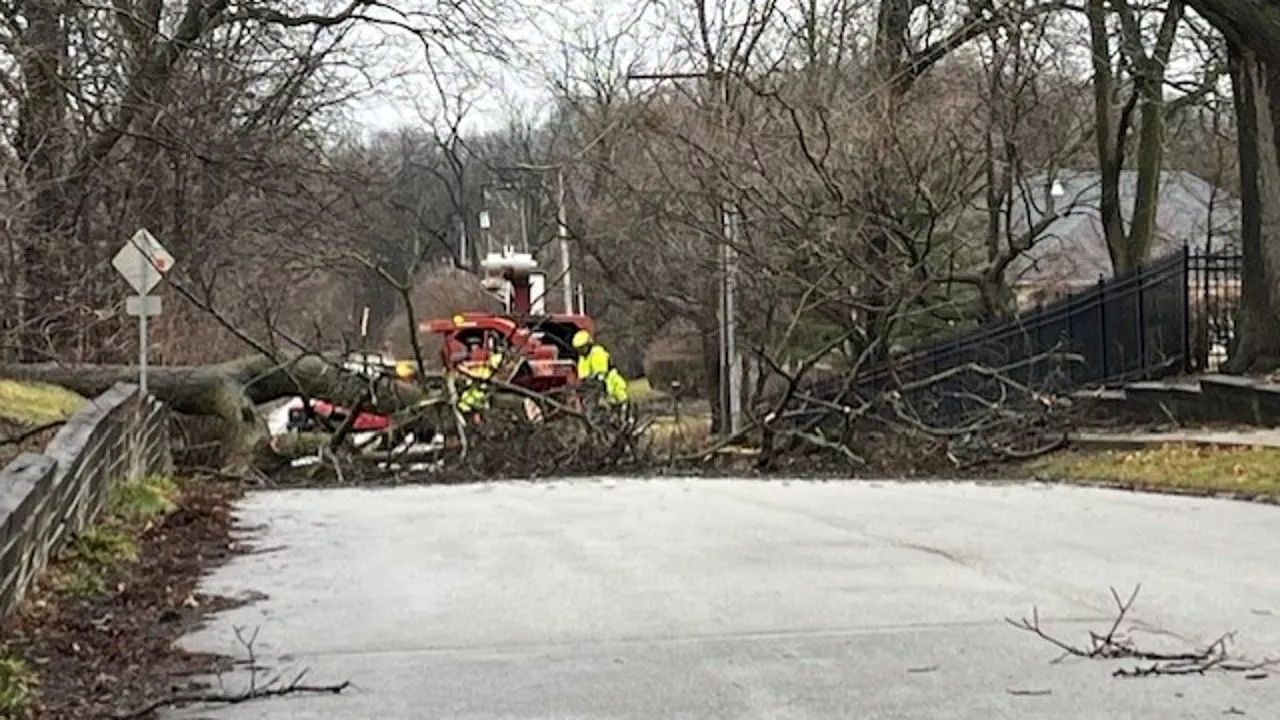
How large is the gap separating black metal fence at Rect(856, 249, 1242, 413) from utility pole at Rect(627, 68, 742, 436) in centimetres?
365

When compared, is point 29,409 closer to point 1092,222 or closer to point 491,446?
point 491,446

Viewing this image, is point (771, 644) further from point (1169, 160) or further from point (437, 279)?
point (437, 279)

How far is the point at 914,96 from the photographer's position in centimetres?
2627

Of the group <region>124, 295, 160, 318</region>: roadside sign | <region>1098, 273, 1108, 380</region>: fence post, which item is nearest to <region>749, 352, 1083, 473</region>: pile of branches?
<region>1098, 273, 1108, 380</region>: fence post

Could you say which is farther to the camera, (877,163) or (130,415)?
(877,163)

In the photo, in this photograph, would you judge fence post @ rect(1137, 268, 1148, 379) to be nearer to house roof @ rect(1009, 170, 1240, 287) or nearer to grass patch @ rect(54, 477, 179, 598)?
house roof @ rect(1009, 170, 1240, 287)

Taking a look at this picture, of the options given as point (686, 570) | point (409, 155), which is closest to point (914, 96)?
point (409, 155)

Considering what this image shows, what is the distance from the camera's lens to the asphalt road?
593 centimetres

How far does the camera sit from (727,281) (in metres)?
28.5

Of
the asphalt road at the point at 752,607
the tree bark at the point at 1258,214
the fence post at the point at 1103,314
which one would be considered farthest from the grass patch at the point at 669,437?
the asphalt road at the point at 752,607

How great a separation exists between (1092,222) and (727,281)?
26.6 meters

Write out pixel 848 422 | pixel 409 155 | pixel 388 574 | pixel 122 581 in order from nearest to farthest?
pixel 122 581, pixel 388 574, pixel 848 422, pixel 409 155

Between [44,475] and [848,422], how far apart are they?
13.8 meters

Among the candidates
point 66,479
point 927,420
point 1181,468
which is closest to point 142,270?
point 66,479
